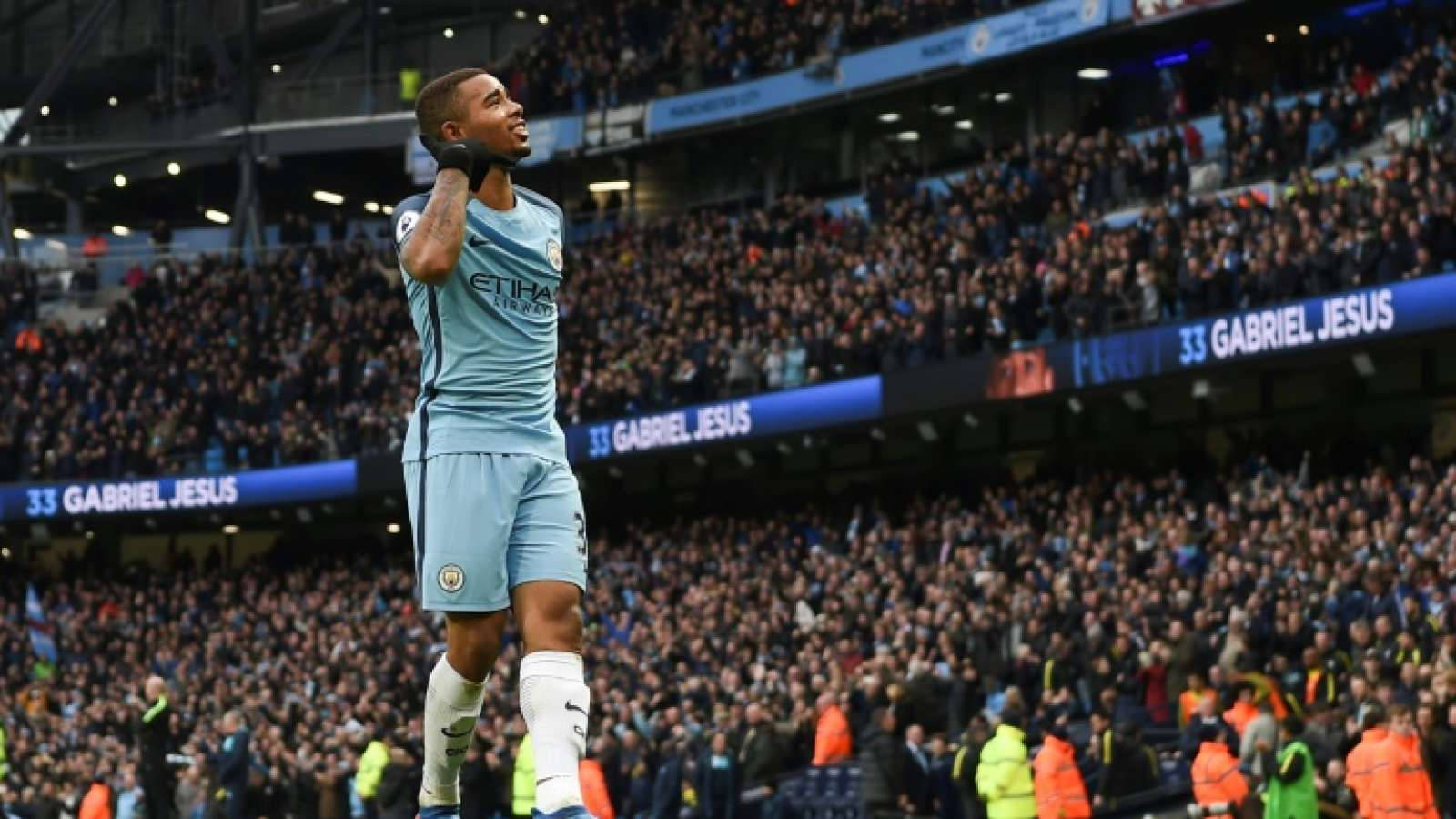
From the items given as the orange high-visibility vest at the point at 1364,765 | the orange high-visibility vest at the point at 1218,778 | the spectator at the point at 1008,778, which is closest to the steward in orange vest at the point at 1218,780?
the orange high-visibility vest at the point at 1218,778

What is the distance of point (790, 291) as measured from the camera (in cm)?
3781

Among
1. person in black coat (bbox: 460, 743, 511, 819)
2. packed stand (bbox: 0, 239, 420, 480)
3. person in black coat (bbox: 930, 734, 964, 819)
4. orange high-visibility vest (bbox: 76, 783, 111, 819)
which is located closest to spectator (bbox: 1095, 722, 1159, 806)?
person in black coat (bbox: 930, 734, 964, 819)

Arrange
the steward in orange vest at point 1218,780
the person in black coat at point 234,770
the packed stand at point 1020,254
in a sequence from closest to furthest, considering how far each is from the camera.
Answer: the steward in orange vest at point 1218,780, the person in black coat at point 234,770, the packed stand at point 1020,254

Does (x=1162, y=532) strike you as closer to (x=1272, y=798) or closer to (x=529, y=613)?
(x=1272, y=798)

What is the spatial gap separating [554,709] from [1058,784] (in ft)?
50.9

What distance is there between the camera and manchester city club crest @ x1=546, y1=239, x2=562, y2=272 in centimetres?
665

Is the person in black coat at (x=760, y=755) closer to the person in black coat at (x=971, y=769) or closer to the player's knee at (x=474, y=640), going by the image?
the person in black coat at (x=971, y=769)

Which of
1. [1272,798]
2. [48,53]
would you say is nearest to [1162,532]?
[1272,798]

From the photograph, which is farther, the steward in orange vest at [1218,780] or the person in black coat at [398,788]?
the person in black coat at [398,788]

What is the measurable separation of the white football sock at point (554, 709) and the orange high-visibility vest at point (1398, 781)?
519 inches

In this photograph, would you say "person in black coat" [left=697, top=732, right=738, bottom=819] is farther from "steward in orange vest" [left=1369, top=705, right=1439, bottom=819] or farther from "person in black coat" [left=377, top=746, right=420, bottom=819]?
"steward in orange vest" [left=1369, top=705, right=1439, bottom=819]

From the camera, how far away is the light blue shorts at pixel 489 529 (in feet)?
20.8

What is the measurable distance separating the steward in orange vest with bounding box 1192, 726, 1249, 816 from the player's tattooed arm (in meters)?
14.9

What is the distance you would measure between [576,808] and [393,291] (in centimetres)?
4142
